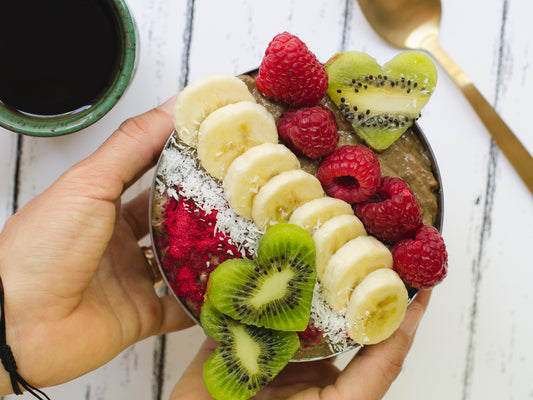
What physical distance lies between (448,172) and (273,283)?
826 mm

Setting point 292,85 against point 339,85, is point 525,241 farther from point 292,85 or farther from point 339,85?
point 292,85

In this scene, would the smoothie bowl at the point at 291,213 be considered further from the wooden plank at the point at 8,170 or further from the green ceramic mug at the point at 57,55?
the wooden plank at the point at 8,170

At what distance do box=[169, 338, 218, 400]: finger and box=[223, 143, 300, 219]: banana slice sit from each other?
0.56 metres

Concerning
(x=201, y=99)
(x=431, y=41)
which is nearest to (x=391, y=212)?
(x=201, y=99)

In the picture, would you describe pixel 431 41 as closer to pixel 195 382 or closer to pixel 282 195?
pixel 282 195

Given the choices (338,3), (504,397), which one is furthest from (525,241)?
(338,3)

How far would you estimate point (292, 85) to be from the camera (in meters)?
1.24

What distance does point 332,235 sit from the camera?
1.22m

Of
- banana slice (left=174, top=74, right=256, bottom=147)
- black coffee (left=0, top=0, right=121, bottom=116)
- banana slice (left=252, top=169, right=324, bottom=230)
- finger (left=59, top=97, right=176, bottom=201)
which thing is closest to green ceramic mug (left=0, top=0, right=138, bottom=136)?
black coffee (left=0, top=0, right=121, bottom=116)

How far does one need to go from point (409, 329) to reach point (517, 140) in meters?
0.78

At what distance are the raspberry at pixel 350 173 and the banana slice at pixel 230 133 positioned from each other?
0.54 feet

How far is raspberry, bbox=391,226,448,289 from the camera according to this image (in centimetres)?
122

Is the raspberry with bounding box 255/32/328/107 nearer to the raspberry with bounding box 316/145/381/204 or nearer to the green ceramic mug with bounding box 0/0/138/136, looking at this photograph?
the raspberry with bounding box 316/145/381/204

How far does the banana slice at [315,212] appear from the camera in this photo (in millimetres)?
1229
